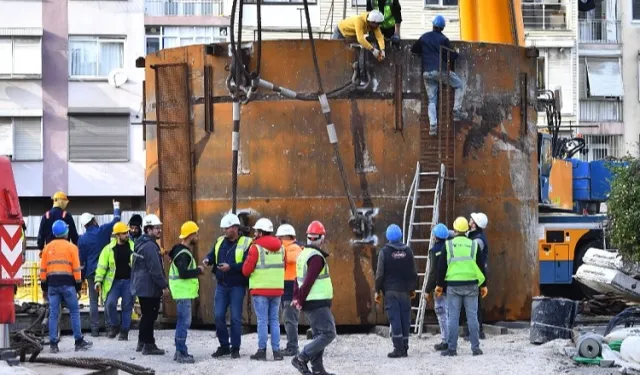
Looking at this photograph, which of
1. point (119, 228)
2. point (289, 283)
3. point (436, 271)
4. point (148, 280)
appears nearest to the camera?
point (148, 280)

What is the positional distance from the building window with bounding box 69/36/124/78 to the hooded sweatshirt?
27317 millimetres

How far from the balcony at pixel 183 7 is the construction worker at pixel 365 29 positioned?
79.7 ft

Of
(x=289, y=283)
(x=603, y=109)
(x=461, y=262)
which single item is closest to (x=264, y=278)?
(x=289, y=283)

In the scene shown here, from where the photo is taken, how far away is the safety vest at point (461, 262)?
61.0ft

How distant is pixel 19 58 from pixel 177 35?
5016 millimetres

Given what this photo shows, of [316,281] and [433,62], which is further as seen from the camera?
[433,62]

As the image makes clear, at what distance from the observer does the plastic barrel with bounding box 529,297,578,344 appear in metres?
20.1

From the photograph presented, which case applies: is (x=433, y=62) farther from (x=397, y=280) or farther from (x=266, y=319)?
(x=266, y=319)

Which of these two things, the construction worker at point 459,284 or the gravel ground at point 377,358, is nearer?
the gravel ground at point 377,358

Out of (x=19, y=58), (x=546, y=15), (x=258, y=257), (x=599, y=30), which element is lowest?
(x=258, y=257)

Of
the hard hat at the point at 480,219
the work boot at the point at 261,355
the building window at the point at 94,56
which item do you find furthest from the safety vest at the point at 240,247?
the building window at the point at 94,56

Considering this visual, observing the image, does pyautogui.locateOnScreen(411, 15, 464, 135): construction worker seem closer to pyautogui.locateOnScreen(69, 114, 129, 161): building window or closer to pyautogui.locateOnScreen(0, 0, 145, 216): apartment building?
pyautogui.locateOnScreen(0, 0, 145, 216): apartment building

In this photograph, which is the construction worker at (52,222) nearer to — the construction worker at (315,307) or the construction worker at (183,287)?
the construction worker at (183,287)

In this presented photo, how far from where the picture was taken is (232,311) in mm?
18438
